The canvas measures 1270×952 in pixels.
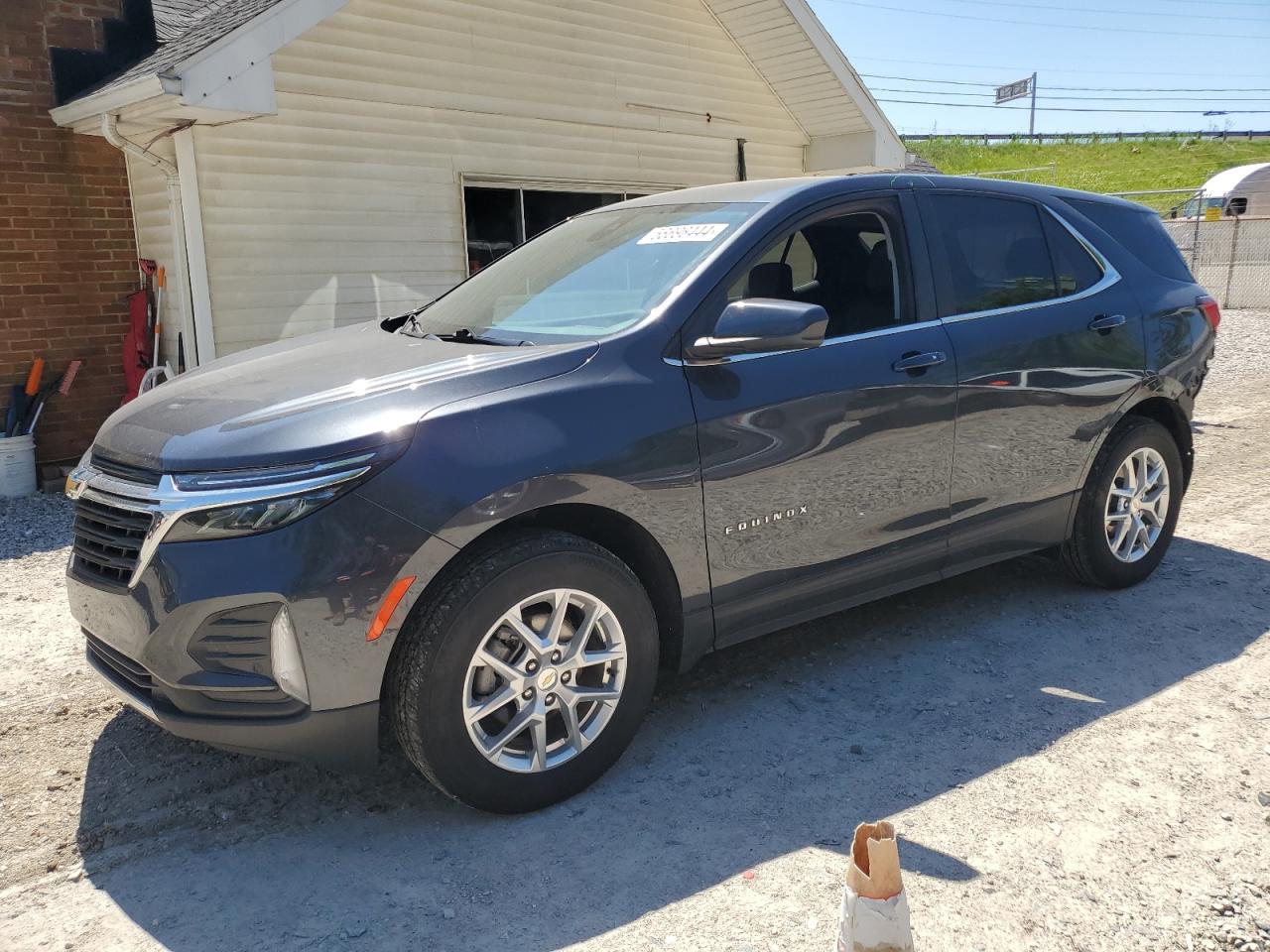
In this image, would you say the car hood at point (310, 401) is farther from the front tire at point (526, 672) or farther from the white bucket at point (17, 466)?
the white bucket at point (17, 466)

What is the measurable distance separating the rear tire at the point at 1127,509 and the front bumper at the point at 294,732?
11.2 ft

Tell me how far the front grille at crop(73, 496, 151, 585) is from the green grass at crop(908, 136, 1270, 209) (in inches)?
2061

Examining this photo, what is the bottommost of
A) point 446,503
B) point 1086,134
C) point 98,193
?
point 446,503

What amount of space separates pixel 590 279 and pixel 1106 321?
2.42 metres

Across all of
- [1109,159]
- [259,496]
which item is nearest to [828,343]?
[259,496]

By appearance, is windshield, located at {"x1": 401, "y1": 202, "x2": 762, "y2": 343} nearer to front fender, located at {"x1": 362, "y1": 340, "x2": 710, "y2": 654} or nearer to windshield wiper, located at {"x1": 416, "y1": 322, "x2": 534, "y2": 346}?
windshield wiper, located at {"x1": 416, "y1": 322, "x2": 534, "y2": 346}

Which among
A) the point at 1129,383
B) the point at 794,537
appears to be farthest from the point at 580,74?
the point at 794,537

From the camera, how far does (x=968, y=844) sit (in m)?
3.01

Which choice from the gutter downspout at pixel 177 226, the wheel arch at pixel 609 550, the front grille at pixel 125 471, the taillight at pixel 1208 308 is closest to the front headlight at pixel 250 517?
the front grille at pixel 125 471

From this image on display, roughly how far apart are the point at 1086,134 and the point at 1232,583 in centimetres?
6684

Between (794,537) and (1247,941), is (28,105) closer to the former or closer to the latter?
(794,537)

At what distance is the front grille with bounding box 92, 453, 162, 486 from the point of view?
295cm

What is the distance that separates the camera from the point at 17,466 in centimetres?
755

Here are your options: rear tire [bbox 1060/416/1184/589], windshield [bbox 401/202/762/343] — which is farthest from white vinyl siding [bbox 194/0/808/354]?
rear tire [bbox 1060/416/1184/589]
